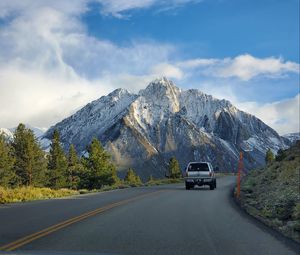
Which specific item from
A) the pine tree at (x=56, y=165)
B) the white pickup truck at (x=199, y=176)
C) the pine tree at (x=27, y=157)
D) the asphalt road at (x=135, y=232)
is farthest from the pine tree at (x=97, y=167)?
the asphalt road at (x=135, y=232)

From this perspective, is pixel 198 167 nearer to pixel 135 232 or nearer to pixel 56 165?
pixel 135 232

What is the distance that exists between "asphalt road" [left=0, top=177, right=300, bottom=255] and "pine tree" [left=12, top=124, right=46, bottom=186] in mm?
54381

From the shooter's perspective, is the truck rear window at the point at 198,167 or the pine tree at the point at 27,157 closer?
the truck rear window at the point at 198,167

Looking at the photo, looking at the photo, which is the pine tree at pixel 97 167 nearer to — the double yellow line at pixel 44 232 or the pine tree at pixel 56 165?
the pine tree at pixel 56 165

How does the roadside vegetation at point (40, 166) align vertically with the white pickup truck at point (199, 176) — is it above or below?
above

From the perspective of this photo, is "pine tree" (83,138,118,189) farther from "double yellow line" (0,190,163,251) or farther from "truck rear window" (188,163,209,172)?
"double yellow line" (0,190,163,251)

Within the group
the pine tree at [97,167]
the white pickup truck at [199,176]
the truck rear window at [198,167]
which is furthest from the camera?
the pine tree at [97,167]

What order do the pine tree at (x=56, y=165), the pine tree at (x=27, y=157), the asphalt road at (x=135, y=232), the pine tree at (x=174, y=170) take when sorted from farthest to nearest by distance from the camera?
the pine tree at (x=174, y=170) < the pine tree at (x=56, y=165) < the pine tree at (x=27, y=157) < the asphalt road at (x=135, y=232)

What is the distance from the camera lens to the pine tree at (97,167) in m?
67.0

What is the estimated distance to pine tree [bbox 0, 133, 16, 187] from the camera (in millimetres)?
65344

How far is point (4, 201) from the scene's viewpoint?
22.4 metres

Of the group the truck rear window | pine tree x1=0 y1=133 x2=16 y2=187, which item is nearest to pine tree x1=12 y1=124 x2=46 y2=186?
pine tree x1=0 y1=133 x2=16 y2=187

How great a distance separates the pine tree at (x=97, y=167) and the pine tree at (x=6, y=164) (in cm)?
Answer: 982

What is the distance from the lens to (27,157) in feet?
237
